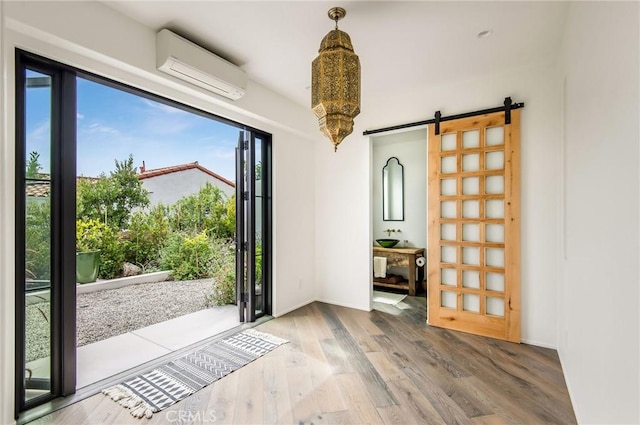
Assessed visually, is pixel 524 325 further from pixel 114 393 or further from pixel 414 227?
pixel 114 393

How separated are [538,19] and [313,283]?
3.80m

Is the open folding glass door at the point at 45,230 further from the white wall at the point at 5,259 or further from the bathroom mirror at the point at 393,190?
the bathroom mirror at the point at 393,190

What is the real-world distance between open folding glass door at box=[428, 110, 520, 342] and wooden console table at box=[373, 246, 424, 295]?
122cm

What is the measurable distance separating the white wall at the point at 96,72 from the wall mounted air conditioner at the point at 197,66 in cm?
8

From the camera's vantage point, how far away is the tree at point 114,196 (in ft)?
15.7

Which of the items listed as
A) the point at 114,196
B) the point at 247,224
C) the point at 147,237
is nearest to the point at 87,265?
the point at 147,237

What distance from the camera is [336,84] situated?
1971 mm

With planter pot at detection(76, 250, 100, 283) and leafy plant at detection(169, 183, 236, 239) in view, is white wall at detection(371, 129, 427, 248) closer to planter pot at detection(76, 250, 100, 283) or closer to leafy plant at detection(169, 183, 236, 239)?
leafy plant at detection(169, 183, 236, 239)

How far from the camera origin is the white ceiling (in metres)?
2.07

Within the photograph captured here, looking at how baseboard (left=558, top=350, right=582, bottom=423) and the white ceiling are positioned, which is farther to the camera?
the white ceiling

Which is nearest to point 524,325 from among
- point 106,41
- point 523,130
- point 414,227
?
point 523,130

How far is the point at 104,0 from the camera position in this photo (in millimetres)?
1970

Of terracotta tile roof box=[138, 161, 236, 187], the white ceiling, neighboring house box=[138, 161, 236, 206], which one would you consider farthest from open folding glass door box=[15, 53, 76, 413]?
neighboring house box=[138, 161, 236, 206]

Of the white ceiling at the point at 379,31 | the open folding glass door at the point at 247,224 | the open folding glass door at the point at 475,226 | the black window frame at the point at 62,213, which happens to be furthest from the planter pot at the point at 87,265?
the open folding glass door at the point at 475,226
